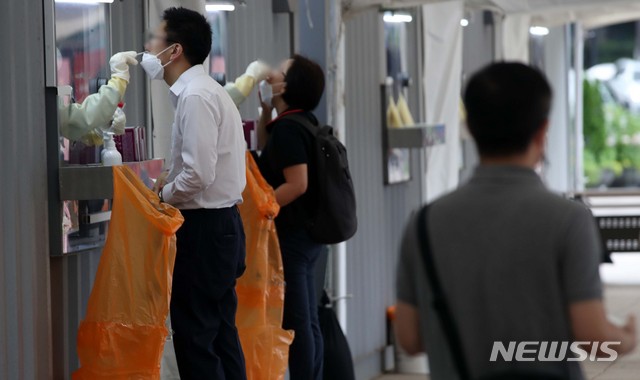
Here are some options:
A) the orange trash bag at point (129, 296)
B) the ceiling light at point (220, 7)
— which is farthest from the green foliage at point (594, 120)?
the orange trash bag at point (129, 296)

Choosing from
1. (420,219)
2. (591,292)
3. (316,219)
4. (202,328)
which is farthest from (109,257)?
(591,292)

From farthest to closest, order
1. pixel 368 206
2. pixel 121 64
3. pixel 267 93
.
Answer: pixel 368 206
pixel 267 93
pixel 121 64

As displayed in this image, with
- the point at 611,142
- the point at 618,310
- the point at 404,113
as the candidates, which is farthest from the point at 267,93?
the point at 611,142

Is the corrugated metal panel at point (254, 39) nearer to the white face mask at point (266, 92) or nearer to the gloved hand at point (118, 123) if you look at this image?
the white face mask at point (266, 92)

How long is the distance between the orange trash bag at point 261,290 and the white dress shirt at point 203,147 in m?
0.45

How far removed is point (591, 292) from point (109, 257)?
2.13m

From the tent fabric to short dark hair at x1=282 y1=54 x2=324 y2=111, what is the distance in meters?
2.83

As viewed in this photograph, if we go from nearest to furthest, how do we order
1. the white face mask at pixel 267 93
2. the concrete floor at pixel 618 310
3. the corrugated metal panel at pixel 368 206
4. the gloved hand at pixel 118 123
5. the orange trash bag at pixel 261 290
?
the gloved hand at pixel 118 123, the concrete floor at pixel 618 310, the orange trash bag at pixel 261 290, the white face mask at pixel 267 93, the corrugated metal panel at pixel 368 206

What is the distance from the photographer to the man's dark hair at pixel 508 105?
235 centimetres

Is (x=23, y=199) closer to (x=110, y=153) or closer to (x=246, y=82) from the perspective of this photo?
(x=110, y=153)

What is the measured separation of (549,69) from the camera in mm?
14258

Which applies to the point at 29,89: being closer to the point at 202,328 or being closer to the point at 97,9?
the point at 97,9

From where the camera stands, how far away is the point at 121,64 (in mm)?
4383

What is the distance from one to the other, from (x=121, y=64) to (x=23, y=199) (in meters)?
0.63
